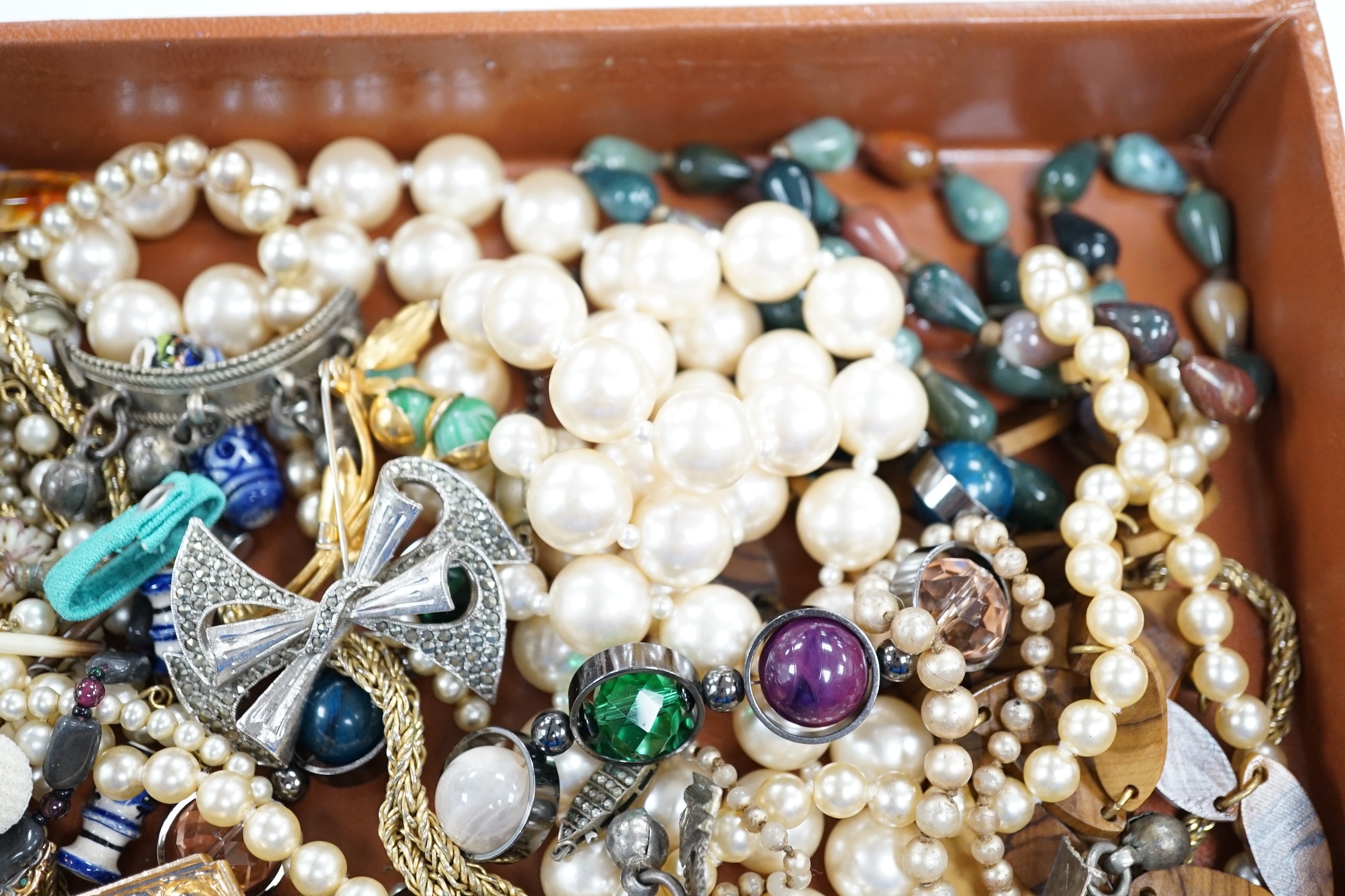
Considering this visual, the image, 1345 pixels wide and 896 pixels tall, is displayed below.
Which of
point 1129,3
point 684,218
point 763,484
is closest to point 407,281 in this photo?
point 684,218

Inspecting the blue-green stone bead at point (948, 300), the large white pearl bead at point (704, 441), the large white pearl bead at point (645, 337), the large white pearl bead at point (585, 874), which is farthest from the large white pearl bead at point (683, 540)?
the blue-green stone bead at point (948, 300)

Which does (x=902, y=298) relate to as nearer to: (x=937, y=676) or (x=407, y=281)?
(x=937, y=676)

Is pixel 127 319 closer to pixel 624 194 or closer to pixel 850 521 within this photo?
pixel 624 194

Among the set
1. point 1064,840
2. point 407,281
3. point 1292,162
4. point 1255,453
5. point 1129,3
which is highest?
point 1129,3

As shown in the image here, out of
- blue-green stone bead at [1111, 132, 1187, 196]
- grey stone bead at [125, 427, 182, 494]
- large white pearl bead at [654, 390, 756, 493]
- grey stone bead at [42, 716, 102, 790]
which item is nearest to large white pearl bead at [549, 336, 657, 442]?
large white pearl bead at [654, 390, 756, 493]

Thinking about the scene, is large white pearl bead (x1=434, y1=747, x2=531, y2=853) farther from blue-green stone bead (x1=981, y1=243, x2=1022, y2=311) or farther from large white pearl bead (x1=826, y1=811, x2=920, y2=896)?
blue-green stone bead (x1=981, y1=243, x2=1022, y2=311)

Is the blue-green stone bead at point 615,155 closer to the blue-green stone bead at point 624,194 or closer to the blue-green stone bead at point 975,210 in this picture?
the blue-green stone bead at point 624,194
